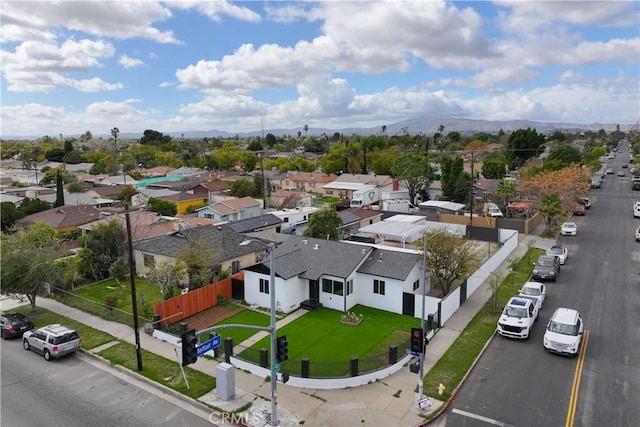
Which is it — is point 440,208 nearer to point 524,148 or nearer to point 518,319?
point 518,319

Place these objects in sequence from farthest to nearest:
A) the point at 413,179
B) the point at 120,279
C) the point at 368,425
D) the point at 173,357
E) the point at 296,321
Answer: the point at 413,179
the point at 120,279
the point at 296,321
the point at 173,357
the point at 368,425

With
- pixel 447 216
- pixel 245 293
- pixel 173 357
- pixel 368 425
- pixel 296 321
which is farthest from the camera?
pixel 447 216

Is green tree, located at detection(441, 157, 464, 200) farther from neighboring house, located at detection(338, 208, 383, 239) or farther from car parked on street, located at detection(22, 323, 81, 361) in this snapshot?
car parked on street, located at detection(22, 323, 81, 361)

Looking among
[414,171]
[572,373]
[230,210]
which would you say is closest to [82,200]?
[230,210]

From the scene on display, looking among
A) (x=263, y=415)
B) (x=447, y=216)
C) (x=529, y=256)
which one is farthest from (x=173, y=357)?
(x=447, y=216)

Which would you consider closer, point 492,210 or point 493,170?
point 492,210

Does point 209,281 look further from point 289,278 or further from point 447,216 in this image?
point 447,216
